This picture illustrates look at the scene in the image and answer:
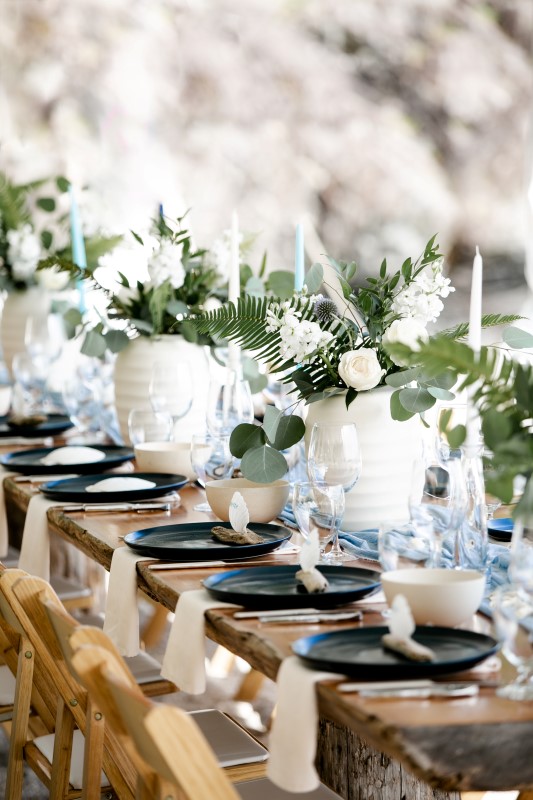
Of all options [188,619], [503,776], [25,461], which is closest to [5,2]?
[25,461]

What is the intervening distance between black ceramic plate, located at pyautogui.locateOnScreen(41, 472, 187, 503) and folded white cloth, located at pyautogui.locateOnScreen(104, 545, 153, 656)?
0.41 m

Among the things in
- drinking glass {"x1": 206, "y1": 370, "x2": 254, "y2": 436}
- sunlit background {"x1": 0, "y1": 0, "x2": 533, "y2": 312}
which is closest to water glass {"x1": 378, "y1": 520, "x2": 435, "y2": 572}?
drinking glass {"x1": 206, "y1": 370, "x2": 254, "y2": 436}

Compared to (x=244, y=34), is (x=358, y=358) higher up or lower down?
lower down

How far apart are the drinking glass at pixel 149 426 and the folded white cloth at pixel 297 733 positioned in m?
1.47

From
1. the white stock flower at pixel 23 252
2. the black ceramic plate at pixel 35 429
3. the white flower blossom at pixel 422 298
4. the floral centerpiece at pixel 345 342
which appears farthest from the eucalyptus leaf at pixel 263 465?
the white stock flower at pixel 23 252

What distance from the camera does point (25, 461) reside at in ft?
9.64

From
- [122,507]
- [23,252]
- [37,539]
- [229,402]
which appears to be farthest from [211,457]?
[23,252]

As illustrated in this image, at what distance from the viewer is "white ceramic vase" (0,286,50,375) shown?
4141mm

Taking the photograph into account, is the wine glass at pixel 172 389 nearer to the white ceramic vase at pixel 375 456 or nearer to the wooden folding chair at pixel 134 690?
the white ceramic vase at pixel 375 456

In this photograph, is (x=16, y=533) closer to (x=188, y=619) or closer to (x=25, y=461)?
(x=25, y=461)

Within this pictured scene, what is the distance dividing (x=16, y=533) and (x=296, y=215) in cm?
198

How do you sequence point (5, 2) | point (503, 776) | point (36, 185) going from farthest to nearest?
point (5, 2), point (36, 185), point (503, 776)

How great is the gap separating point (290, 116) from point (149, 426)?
2.83 metres

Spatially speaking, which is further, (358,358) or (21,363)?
(21,363)
